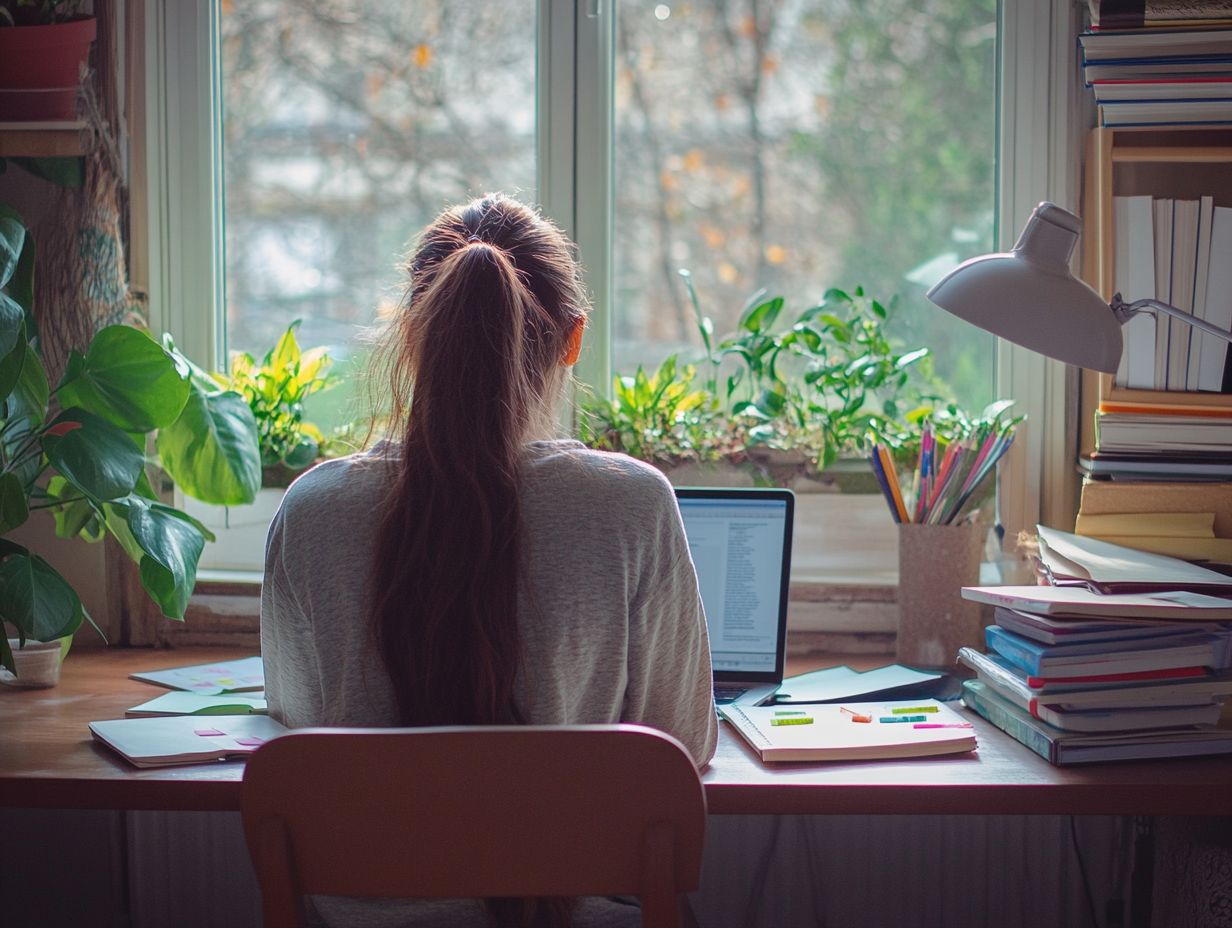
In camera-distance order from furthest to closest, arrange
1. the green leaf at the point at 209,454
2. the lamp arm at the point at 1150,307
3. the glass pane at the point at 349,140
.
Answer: the glass pane at the point at 349,140 → the green leaf at the point at 209,454 → the lamp arm at the point at 1150,307

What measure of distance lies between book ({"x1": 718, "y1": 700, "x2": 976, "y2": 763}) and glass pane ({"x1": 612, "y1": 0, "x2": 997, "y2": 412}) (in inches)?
29.0

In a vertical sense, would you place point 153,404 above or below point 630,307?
below

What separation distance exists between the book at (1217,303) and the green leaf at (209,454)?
1.39m

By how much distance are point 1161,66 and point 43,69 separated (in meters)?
1.74

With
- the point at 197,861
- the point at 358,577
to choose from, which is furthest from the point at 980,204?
the point at 197,861

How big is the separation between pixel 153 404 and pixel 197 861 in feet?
2.64

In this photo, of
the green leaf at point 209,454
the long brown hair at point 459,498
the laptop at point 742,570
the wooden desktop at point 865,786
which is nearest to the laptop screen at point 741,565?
the laptop at point 742,570

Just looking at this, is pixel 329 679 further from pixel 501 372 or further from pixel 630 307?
pixel 630 307

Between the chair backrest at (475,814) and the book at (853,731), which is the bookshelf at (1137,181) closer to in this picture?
the book at (853,731)

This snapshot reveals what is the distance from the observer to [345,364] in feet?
6.75

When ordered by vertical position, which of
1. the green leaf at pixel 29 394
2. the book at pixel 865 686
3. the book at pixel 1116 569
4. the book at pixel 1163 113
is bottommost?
the book at pixel 865 686

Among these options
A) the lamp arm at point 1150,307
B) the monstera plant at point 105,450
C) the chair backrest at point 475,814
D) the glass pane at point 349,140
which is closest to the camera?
the chair backrest at point 475,814

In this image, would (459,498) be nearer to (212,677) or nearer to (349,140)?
(212,677)

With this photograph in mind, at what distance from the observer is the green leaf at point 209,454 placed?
1.69m
